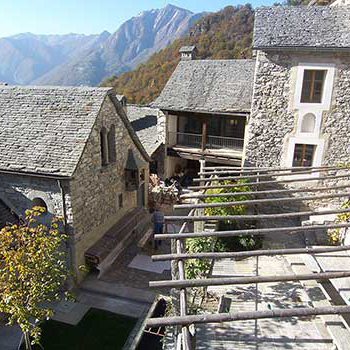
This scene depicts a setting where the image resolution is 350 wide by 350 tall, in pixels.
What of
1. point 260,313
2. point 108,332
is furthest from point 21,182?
point 260,313

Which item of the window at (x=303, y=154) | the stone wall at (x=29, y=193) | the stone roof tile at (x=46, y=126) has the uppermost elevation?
the stone roof tile at (x=46, y=126)

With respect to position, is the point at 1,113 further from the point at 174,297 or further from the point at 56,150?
the point at 174,297

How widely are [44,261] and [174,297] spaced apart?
3465 millimetres

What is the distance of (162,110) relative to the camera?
21797 millimetres

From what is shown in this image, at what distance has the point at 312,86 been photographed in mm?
15250

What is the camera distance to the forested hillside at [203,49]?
166ft

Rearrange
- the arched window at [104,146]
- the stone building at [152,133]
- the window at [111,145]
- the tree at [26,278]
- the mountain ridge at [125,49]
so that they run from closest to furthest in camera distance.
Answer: the tree at [26,278], the arched window at [104,146], the window at [111,145], the stone building at [152,133], the mountain ridge at [125,49]

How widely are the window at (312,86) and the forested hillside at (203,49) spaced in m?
33.7

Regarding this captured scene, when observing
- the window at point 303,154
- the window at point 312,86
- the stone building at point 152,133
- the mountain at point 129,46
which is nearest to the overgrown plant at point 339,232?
the window at point 303,154

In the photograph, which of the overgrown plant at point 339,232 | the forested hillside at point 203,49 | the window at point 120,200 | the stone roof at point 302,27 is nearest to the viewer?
the overgrown plant at point 339,232

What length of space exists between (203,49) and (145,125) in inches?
1325

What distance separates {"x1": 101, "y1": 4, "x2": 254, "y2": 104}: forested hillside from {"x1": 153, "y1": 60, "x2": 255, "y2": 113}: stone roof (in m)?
25.7

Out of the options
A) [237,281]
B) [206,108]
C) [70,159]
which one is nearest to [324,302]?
[237,281]

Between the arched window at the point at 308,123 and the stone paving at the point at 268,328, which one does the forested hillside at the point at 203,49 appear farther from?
the stone paving at the point at 268,328
